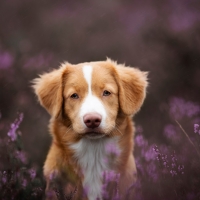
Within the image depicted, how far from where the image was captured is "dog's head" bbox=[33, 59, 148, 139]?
4250 millimetres

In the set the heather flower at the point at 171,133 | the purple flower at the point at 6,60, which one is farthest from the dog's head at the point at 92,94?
the purple flower at the point at 6,60

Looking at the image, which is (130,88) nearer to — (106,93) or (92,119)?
(106,93)

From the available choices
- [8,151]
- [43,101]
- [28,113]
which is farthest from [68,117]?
[28,113]

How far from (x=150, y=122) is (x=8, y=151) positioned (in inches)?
72.8

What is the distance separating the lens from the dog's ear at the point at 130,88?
4547 millimetres

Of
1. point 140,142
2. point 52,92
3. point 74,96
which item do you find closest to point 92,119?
point 74,96

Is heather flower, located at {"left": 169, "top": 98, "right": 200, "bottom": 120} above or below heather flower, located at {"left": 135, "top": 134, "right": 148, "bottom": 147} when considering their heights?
above

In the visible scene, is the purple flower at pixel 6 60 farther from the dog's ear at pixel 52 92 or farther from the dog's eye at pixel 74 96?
the dog's eye at pixel 74 96

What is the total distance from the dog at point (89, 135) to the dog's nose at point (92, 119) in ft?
0.69

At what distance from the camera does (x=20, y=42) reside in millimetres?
5637

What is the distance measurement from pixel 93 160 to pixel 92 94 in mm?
685

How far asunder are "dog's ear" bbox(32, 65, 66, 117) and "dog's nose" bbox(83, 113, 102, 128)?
0.48m

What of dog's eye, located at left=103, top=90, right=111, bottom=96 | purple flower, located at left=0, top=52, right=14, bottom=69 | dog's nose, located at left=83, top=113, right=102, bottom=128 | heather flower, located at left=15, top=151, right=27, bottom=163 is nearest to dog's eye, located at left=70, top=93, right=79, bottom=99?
dog's eye, located at left=103, top=90, right=111, bottom=96

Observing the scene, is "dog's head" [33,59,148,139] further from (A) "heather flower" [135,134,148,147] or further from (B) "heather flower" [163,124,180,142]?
(B) "heather flower" [163,124,180,142]
